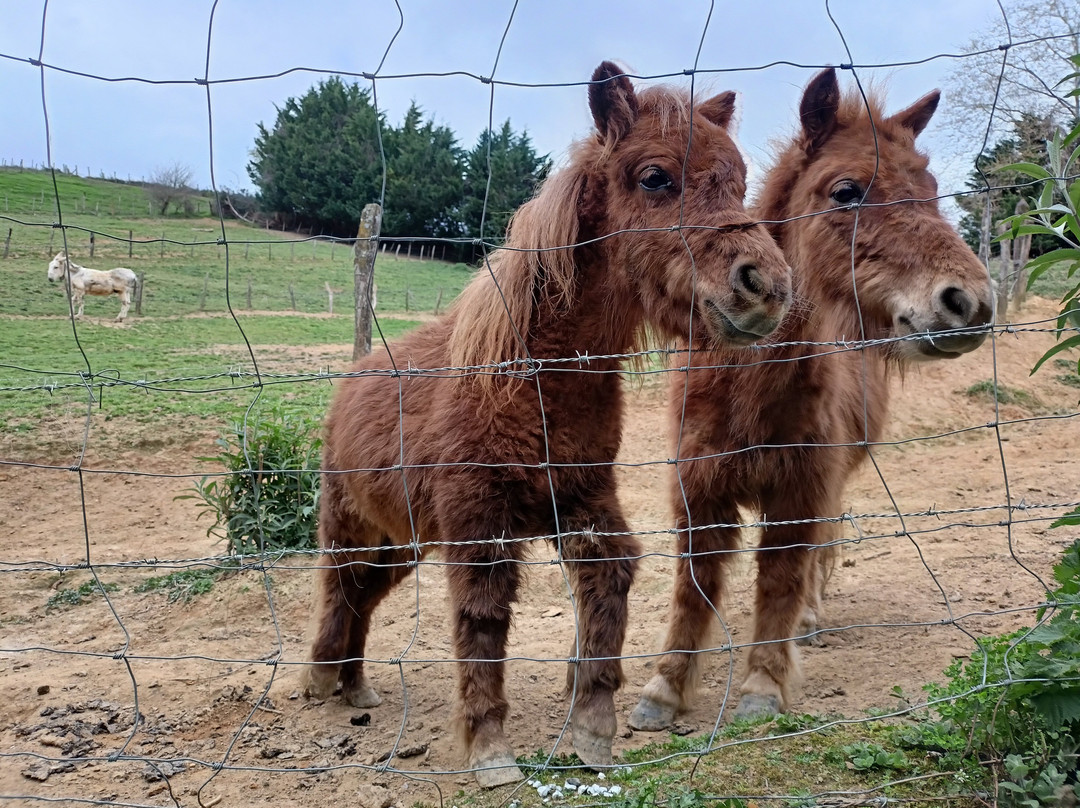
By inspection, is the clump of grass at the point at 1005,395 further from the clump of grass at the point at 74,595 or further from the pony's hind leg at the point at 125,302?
the pony's hind leg at the point at 125,302

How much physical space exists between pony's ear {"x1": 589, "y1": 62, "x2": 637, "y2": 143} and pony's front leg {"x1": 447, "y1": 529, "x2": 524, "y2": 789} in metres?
1.62

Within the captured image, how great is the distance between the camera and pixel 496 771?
9.07 feet

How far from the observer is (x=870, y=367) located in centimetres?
458

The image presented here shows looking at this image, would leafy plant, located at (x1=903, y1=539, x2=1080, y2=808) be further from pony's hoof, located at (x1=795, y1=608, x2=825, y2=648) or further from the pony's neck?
pony's hoof, located at (x1=795, y1=608, x2=825, y2=648)

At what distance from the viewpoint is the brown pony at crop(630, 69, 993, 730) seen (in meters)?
2.90

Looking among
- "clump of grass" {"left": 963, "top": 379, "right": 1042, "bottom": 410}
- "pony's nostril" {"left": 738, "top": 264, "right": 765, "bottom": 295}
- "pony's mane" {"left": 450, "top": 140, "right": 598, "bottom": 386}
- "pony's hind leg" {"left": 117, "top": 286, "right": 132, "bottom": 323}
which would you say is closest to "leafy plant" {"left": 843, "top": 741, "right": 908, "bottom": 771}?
"pony's nostril" {"left": 738, "top": 264, "right": 765, "bottom": 295}

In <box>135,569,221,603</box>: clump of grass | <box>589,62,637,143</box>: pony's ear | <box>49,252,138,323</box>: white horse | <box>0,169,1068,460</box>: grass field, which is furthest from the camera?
<box>49,252,138,323</box>: white horse

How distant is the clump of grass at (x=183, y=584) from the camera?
5.73 meters

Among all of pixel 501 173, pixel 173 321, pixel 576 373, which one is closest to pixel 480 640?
pixel 576 373

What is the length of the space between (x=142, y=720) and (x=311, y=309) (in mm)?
20308

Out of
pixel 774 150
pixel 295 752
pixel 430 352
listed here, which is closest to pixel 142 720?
pixel 295 752

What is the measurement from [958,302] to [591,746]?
2107 millimetres

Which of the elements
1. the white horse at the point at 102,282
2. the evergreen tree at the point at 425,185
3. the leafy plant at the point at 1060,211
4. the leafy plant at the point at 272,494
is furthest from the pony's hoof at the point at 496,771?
the white horse at the point at 102,282

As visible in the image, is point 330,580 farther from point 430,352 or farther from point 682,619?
point 682,619
